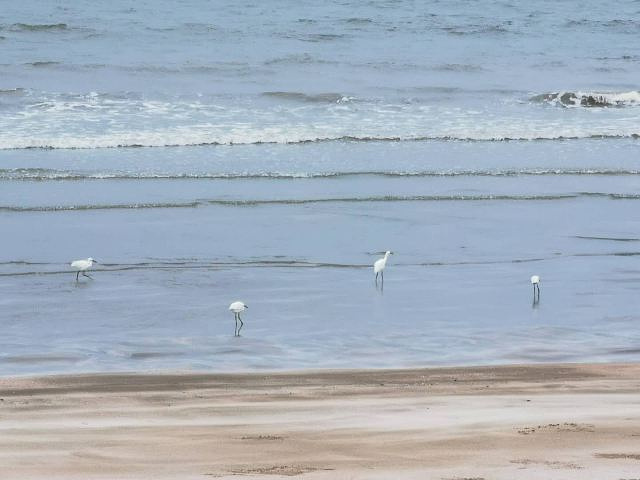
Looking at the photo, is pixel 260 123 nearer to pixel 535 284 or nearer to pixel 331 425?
pixel 535 284

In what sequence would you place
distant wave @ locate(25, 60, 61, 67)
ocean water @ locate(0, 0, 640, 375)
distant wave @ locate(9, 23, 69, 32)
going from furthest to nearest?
distant wave @ locate(9, 23, 69, 32) < distant wave @ locate(25, 60, 61, 67) < ocean water @ locate(0, 0, 640, 375)

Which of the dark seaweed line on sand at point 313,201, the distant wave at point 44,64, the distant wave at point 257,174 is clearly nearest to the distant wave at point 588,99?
the distant wave at point 257,174

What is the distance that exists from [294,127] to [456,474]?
1582cm

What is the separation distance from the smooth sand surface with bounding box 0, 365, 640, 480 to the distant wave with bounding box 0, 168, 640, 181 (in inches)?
342

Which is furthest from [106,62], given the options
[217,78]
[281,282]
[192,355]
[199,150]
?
[192,355]

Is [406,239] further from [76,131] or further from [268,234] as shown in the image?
[76,131]

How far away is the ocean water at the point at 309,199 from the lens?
388 inches

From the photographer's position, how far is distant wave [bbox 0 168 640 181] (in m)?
17.0

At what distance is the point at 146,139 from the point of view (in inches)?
794

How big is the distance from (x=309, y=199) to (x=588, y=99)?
1231 centimetres

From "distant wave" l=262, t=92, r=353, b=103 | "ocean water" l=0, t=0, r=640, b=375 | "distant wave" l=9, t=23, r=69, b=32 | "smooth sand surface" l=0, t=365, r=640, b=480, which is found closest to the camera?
"smooth sand surface" l=0, t=365, r=640, b=480

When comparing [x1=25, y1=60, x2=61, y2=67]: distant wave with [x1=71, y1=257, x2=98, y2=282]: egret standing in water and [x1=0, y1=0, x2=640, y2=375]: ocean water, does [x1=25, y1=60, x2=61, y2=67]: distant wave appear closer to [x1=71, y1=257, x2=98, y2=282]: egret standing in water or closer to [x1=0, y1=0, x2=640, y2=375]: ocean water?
[x1=0, y1=0, x2=640, y2=375]: ocean water

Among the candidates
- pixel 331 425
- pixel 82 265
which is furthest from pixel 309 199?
pixel 331 425

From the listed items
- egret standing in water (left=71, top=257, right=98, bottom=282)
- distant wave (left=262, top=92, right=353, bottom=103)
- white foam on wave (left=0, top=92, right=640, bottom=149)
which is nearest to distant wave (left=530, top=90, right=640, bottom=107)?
white foam on wave (left=0, top=92, right=640, bottom=149)
